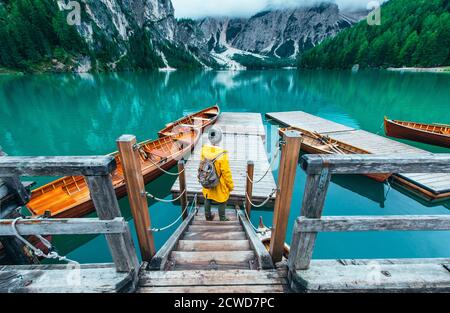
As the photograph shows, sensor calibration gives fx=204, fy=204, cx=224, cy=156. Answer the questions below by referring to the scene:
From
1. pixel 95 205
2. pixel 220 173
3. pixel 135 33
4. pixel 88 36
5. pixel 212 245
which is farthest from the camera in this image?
pixel 135 33

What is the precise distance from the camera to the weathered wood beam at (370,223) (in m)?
2.18

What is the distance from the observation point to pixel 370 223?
221 cm

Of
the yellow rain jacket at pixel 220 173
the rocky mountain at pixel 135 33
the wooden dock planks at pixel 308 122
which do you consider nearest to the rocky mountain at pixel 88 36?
the rocky mountain at pixel 135 33

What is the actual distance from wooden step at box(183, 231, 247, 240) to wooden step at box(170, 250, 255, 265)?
0.94 meters

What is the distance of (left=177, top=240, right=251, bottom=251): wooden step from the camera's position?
3.81 meters

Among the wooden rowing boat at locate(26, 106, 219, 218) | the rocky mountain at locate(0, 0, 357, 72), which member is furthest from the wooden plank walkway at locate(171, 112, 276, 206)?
the rocky mountain at locate(0, 0, 357, 72)

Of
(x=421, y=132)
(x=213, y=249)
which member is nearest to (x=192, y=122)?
(x=213, y=249)

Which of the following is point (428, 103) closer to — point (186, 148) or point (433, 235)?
point (433, 235)

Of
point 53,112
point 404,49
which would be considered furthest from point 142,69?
point 404,49

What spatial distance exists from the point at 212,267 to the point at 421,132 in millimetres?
17262

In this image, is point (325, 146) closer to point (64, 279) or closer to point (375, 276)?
point (375, 276)

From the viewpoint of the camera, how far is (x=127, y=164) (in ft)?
8.27

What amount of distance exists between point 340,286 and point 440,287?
43.9 inches

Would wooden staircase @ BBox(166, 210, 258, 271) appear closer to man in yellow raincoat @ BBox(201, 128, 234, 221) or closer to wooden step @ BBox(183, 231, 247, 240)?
wooden step @ BBox(183, 231, 247, 240)
